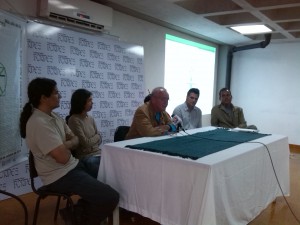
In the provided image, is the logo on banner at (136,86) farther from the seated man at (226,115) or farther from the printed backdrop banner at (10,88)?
the printed backdrop banner at (10,88)

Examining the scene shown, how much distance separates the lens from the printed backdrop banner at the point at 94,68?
304cm

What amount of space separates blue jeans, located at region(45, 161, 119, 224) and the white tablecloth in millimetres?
134

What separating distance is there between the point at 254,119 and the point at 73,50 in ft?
15.3

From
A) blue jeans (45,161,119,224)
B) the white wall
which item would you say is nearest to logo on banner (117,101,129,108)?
blue jeans (45,161,119,224)

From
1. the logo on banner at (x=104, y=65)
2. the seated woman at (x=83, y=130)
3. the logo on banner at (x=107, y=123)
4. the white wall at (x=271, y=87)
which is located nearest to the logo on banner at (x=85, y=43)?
the logo on banner at (x=104, y=65)

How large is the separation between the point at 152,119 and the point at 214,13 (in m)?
2.20

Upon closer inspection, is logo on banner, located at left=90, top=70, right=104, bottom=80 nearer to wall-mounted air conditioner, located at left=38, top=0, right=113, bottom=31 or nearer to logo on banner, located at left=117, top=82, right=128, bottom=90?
logo on banner, located at left=117, top=82, right=128, bottom=90

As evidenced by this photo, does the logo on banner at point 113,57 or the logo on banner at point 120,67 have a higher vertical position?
the logo on banner at point 113,57

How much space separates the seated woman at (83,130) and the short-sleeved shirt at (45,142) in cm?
38

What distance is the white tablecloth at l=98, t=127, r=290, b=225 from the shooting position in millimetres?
1636

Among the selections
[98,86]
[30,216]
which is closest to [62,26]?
[98,86]

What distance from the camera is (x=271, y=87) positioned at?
20.6ft

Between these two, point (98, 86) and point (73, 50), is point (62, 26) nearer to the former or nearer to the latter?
point (73, 50)

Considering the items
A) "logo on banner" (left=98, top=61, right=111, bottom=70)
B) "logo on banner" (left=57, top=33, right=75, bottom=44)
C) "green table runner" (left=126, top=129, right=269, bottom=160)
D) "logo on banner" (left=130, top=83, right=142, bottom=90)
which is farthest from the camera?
"logo on banner" (left=130, top=83, right=142, bottom=90)
